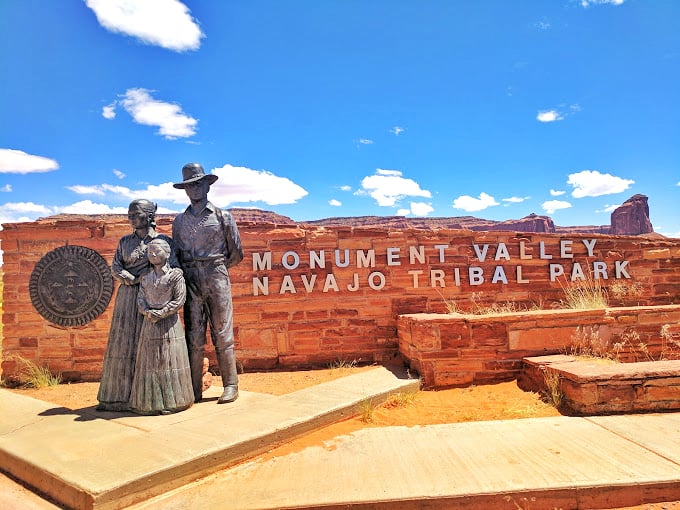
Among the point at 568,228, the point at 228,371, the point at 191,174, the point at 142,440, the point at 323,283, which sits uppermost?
the point at 568,228

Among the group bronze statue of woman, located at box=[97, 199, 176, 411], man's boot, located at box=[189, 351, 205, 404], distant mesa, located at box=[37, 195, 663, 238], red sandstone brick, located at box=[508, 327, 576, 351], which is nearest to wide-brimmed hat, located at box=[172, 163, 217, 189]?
bronze statue of woman, located at box=[97, 199, 176, 411]

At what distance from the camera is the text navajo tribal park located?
706 cm

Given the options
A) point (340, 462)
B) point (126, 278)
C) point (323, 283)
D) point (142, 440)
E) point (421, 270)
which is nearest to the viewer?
point (340, 462)

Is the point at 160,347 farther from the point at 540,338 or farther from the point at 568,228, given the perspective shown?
the point at 568,228

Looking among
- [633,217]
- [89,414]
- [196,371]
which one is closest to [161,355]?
[196,371]

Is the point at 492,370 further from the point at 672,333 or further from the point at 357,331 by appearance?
the point at 672,333

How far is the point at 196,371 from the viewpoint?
480 centimetres

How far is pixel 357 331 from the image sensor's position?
23.2 ft

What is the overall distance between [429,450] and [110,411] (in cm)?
300

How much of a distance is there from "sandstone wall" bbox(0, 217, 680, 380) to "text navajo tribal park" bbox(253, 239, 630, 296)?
16 millimetres

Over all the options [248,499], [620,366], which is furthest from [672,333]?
[248,499]

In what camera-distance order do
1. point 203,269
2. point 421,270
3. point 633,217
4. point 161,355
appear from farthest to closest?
point 633,217, point 421,270, point 203,269, point 161,355

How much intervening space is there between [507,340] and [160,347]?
13.4ft

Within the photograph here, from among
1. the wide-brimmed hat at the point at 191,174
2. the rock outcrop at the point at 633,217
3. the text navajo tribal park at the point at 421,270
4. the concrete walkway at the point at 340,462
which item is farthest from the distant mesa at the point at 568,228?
the concrete walkway at the point at 340,462
